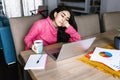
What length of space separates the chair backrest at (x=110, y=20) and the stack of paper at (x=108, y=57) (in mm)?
938

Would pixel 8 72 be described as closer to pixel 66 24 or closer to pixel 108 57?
pixel 66 24

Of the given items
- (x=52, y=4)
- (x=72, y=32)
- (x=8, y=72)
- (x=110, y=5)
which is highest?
(x=52, y=4)

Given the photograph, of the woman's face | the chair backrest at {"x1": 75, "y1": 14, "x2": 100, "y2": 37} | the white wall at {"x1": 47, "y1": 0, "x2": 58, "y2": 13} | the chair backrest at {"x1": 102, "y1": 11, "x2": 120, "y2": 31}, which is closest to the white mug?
the woman's face

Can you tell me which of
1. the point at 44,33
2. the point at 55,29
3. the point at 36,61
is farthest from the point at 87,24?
the point at 36,61

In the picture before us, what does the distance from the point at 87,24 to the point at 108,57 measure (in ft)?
3.03

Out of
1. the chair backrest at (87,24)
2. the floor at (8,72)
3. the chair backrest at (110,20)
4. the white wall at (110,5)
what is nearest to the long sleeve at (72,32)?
the chair backrest at (87,24)

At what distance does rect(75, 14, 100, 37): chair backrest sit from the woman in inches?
10.0

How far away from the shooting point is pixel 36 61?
1013 millimetres

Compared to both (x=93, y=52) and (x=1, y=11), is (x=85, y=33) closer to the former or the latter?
(x=93, y=52)

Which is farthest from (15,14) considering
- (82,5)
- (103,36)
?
(103,36)

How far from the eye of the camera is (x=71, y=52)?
3.47ft

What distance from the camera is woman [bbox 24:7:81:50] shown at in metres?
1.43

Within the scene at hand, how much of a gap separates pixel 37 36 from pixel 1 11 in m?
4.19

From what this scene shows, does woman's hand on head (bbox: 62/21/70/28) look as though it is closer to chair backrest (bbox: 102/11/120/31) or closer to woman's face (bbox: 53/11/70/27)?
woman's face (bbox: 53/11/70/27)
